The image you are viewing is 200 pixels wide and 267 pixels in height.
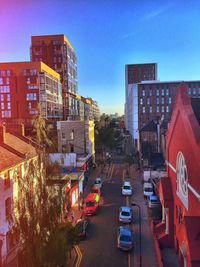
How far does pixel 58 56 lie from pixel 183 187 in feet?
223

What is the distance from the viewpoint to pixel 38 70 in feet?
197

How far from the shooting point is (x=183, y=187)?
1866 cm

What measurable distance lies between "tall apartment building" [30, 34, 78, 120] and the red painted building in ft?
187

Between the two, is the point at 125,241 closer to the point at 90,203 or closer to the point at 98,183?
the point at 90,203

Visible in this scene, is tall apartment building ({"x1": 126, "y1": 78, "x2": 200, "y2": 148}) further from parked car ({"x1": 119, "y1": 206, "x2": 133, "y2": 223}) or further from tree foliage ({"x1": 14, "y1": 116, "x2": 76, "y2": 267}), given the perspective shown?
tree foliage ({"x1": 14, "y1": 116, "x2": 76, "y2": 267})

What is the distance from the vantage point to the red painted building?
14914mm

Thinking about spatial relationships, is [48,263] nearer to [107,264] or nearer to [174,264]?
[107,264]

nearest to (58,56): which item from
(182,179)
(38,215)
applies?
(182,179)

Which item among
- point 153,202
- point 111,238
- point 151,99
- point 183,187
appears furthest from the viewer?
point 151,99

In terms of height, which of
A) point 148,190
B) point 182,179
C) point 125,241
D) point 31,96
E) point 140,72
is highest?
point 140,72

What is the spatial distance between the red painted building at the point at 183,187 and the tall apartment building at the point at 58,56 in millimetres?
56846

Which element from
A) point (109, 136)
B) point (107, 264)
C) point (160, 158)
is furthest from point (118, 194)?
point (109, 136)

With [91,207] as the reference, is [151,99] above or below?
above

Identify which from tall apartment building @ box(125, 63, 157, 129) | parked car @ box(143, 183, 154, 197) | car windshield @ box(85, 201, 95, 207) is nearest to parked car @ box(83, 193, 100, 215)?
car windshield @ box(85, 201, 95, 207)
